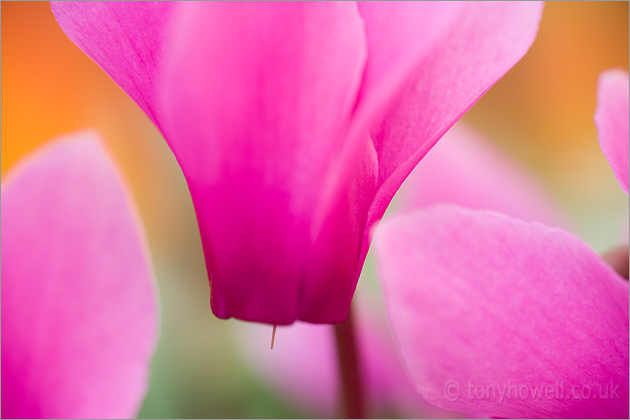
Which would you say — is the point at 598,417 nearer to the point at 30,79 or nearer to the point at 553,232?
the point at 553,232

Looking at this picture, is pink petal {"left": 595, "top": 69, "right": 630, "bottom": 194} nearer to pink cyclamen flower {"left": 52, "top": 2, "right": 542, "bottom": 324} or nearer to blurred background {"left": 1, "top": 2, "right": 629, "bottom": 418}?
pink cyclamen flower {"left": 52, "top": 2, "right": 542, "bottom": 324}

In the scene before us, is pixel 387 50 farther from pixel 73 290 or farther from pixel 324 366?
pixel 324 366

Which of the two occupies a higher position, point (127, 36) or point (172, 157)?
point (127, 36)

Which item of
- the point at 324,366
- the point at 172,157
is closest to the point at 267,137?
the point at 324,366

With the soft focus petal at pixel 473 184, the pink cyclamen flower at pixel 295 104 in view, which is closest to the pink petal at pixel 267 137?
the pink cyclamen flower at pixel 295 104

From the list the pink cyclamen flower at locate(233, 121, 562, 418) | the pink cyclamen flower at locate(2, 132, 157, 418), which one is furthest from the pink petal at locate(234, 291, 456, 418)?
the pink cyclamen flower at locate(2, 132, 157, 418)

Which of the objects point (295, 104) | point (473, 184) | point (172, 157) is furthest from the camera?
point (172, 157)

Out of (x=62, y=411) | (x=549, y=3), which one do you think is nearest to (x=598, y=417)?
(x=62, y=411)
